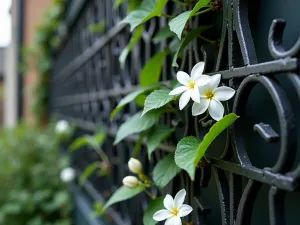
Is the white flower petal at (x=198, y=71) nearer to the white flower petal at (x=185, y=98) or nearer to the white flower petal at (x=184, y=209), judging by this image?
the white flower petal at (x=185, y=98)

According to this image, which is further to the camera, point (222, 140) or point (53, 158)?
point (53, 158)

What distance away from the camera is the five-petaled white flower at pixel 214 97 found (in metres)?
0.67

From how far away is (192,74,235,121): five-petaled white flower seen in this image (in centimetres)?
67

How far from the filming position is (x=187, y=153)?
676mm

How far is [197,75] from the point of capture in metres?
0.69

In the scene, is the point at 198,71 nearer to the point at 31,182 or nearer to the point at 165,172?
the point at 165,172

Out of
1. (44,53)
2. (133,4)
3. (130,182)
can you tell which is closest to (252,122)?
(130,182)

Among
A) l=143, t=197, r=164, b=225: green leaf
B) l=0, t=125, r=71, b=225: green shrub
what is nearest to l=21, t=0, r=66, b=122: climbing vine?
l=0, t=125, r=71, b=225: green shrub

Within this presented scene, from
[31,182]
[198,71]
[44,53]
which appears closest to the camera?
[198,71]

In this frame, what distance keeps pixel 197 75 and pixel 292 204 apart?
273 mm

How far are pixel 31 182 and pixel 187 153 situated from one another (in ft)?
8.46

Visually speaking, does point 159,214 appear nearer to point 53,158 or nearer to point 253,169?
point 253,169

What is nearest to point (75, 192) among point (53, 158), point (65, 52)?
point (53, 158)

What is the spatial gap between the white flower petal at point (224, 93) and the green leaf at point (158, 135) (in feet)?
1.01
